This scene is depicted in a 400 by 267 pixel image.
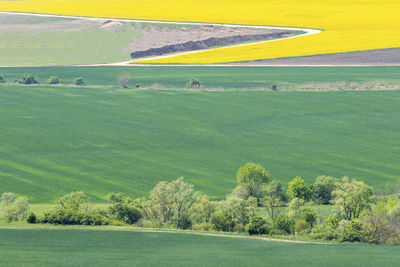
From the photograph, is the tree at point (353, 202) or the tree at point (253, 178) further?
the tree at point (253, 178)

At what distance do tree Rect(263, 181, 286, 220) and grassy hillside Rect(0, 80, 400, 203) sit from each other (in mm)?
3200

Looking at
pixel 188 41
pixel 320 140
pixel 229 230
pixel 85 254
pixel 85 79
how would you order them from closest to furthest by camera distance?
pixel 85 254 → pixel 229 230 → pixel 320 140 → pixel 85 79 → pixel 188 41

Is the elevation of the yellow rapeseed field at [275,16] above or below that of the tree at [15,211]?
above

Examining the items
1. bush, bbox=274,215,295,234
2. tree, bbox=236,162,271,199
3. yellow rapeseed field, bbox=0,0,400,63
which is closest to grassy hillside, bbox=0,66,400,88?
yellow rapeseed field, bbox=0,0,400,63

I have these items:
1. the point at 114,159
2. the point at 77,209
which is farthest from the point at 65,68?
the point at 77,209

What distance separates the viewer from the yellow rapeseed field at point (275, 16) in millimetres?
112188

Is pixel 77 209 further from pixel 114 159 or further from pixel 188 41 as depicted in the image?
pixel 188 41

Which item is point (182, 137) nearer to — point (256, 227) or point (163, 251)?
point (256, 227)

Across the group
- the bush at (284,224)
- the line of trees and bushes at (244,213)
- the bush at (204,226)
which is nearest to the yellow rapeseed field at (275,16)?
the line of trees and bushes at (244,213)

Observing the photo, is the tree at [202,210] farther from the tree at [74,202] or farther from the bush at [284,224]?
the tree at [74,202]

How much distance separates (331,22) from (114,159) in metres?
73.6

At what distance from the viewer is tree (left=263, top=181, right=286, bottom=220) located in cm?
5125

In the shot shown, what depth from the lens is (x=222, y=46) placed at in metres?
119

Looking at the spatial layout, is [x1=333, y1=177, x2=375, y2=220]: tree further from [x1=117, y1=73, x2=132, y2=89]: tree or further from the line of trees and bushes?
[x1=117, y1=73, x2=132, y2=89]: tree
